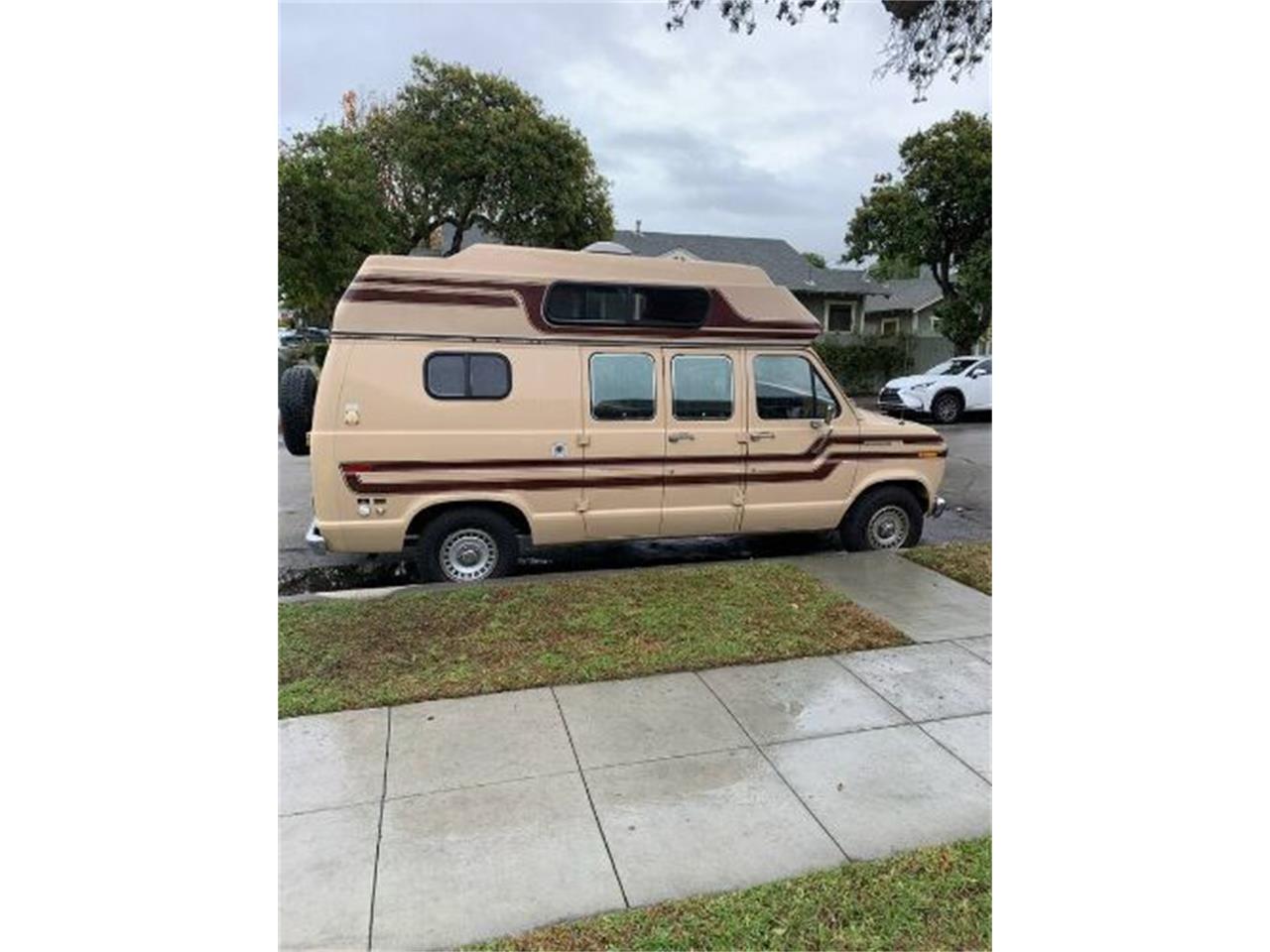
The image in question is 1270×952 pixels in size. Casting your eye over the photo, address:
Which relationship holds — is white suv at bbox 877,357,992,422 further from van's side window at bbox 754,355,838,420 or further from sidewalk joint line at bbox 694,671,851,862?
sidewalk joint line at bbox 694,671,851,862

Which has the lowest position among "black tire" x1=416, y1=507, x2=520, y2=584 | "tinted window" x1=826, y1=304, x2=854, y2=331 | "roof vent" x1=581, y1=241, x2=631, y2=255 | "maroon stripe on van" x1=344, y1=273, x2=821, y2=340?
"black tire" x1=416, y1=507, x2=520, y2=584

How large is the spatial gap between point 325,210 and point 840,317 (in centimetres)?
1932

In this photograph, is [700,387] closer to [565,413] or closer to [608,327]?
[608,327]

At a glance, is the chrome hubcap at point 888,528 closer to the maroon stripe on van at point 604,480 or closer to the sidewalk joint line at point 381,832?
the maroon stripe on van at point 604,480

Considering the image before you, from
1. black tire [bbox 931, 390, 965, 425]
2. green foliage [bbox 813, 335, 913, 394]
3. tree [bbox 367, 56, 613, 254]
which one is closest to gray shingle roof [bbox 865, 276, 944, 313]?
green foliage [bbox 813, 335, 913, 394]

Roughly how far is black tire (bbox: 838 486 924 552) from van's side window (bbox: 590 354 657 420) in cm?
214

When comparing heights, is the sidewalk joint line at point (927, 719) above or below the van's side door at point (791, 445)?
below

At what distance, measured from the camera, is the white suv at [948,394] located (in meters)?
17.3

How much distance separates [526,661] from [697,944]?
2.27 meters

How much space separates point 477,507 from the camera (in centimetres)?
596

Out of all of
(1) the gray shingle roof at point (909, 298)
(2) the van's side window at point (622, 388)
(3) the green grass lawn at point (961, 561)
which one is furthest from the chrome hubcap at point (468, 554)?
(1) the gray shingle roof at point (909, 298)

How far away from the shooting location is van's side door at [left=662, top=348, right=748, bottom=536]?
6.12 meters

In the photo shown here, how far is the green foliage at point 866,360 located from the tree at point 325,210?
12766mm

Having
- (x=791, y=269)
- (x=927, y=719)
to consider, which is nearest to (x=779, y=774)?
(x=927, y=719)
